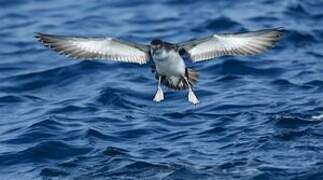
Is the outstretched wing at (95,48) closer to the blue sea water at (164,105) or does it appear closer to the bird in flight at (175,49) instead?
the bird in flight at (175,49)

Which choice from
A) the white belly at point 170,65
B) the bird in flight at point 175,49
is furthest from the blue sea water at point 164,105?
the white belly at point 170,65

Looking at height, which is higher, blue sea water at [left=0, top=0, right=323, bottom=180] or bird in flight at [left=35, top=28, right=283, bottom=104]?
bird in flight at [left=35, top=28, right=283, bottom=104]

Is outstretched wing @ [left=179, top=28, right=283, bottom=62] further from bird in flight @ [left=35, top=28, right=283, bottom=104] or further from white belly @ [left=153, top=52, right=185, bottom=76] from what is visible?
white belly @ [left=153, top=52, right=185, bottom=76]

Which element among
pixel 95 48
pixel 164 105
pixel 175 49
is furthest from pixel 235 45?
pixel 164 105

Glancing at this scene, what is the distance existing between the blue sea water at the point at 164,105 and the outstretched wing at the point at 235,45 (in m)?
1.39

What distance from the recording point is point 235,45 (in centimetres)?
1482

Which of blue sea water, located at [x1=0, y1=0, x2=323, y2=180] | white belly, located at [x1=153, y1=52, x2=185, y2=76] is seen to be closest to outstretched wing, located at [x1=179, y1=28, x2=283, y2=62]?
white belly, located at [x1=153, y1=52, x2=185, y2=76]

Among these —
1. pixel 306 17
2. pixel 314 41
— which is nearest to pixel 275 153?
pixel 314 41

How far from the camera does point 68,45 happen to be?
1459 cm

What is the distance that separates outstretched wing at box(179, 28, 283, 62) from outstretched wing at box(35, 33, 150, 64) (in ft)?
2.45

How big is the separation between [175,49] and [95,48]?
129cm

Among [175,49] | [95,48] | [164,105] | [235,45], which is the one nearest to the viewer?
[175,49]

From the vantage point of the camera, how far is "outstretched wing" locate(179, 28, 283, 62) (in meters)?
14.6

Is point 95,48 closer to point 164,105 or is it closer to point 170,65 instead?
point 170,65
